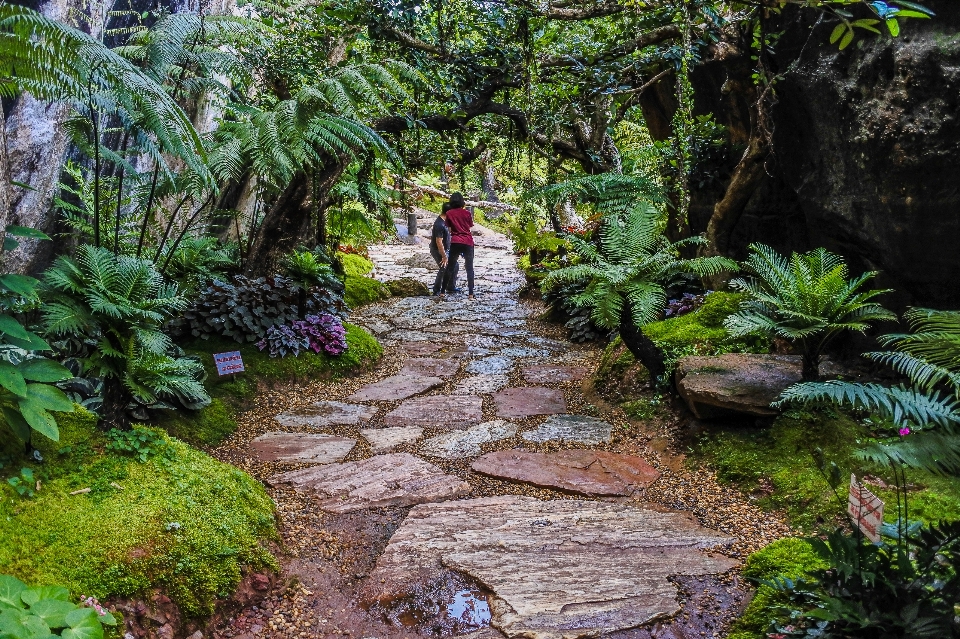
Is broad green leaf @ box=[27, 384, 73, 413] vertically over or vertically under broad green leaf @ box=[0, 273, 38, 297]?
under

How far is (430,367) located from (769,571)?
3838 millimetres

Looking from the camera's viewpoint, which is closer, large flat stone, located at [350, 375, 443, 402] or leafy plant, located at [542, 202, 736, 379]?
leafy plant, located at [542, 202, 736, 379]

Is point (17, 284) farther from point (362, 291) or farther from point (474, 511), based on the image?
point (362, 291)

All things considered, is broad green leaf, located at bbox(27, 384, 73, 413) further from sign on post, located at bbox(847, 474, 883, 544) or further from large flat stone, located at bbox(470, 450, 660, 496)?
sign on post, located at bbox(847, 474, 883, 544)

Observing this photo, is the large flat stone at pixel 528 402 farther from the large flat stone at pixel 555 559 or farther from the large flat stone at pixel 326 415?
the large flat stone at pixel 555 559

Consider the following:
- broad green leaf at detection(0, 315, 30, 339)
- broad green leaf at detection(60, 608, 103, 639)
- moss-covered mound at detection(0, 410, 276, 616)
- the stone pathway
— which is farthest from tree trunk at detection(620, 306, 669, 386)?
broad green leaf at detection(60, 608, 103, 639)

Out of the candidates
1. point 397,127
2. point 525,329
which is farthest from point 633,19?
point 525,329

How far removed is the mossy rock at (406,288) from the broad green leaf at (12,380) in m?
7.93

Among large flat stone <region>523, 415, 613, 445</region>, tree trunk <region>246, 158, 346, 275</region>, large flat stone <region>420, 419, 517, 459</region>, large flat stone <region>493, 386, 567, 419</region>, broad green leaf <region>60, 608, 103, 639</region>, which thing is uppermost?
tree trunk <region>246, 158, 346, 275</region>

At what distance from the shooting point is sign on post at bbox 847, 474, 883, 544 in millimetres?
1756

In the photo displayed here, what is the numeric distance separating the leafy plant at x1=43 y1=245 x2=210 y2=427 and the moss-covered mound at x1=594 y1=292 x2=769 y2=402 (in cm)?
294

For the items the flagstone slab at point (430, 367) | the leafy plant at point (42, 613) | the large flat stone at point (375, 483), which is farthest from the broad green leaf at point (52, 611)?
the flagstone slab at point (430, 367)

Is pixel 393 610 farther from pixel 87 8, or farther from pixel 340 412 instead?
pixel 87 8

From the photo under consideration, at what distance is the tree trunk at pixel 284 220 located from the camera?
6.08m
